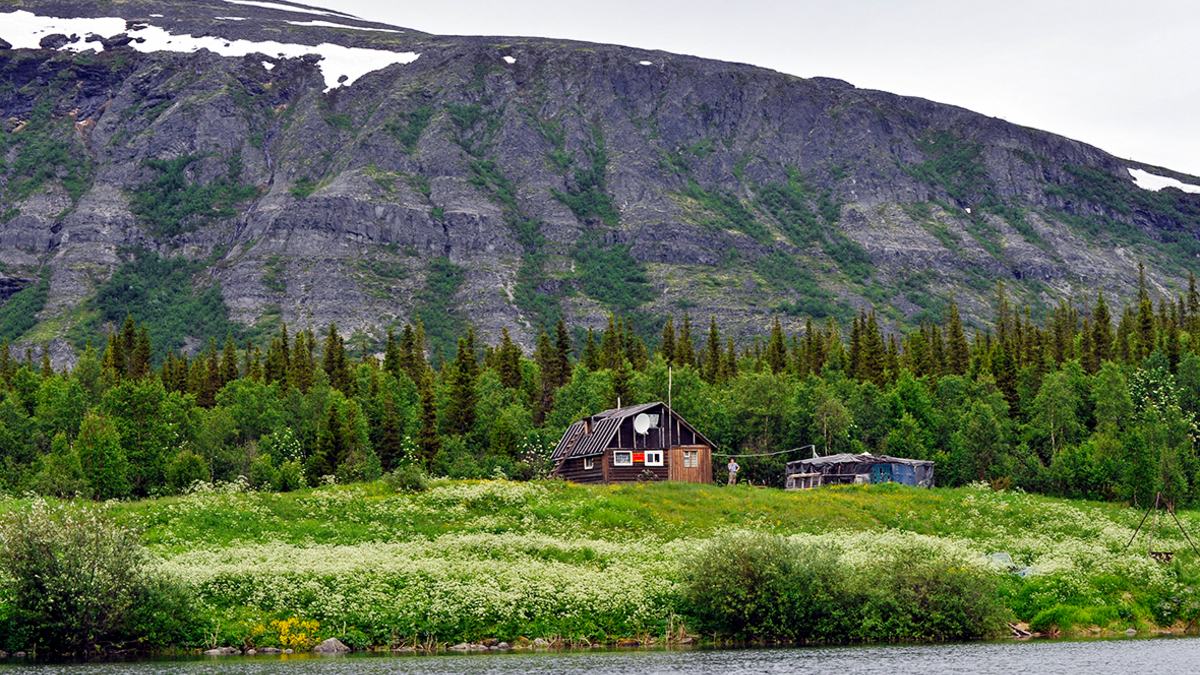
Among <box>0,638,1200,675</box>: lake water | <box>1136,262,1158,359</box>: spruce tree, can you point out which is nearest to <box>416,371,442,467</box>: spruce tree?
<box>0,638,1200,675</box>: lake water

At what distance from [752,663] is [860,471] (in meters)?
58.8

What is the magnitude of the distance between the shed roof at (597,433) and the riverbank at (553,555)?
1079cm

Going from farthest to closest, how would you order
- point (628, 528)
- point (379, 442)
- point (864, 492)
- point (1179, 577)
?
point (379, 442), point (864, 492), point (628, 528), point (1179, 577)

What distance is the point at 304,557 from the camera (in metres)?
58.9

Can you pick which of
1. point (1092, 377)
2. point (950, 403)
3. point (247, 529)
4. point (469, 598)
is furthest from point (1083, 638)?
point (1092, 377)

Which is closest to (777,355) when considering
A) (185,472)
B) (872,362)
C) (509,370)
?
(872,362)

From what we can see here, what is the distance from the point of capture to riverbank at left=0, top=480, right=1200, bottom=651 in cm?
5259

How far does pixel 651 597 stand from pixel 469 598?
8.28 m

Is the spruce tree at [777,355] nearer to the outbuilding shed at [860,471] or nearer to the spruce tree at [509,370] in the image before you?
the spruce tree at [509,370]

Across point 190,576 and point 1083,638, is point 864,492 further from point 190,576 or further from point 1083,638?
point 190,576

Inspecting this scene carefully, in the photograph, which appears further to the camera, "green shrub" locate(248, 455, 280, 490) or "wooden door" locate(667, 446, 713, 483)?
"wooden door" locate(667, 446, 713, 483)

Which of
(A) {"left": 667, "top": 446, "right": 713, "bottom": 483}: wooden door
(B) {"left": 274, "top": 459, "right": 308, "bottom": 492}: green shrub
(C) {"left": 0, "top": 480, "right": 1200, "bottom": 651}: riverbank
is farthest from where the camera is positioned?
(A) {"left": 667, "top": 446, "right": 713, "bottom": 483}: wooden door

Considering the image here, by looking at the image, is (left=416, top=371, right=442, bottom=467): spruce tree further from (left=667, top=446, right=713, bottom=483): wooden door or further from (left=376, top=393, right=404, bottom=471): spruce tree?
(left=667, top=446, right=713, bottom=483): wooden door

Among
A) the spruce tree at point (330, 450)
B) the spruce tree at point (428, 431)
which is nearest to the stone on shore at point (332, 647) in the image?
the spruce tree at point (330, 450)
